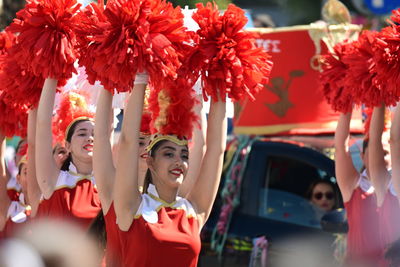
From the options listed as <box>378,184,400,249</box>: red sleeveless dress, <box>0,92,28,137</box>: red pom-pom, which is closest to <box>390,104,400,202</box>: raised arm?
<box>378,184,400,249</box>: red sleeveless dress

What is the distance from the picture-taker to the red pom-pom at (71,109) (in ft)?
20.0

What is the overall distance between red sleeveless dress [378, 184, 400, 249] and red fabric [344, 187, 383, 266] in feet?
0.47

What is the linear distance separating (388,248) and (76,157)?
188 cm

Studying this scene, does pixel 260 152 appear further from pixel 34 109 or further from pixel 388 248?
pixel 34 109

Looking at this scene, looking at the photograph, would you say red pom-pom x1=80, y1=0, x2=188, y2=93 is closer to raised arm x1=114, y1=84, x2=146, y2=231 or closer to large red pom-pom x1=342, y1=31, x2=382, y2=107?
raised arm x1=114, y1=84, x2=146, y2=231

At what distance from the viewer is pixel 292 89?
26.9ft

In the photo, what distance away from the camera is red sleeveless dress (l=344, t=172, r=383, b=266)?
20.0ft

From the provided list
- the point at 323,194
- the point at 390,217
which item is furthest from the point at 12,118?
the point at 323,194

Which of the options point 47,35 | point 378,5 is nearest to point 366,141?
point 47,35

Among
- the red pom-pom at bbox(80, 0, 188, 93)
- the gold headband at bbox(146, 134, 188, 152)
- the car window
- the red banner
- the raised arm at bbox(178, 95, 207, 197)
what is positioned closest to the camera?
the red pom-pom at bbox(80, 0, 188, 93)

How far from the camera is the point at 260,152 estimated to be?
25.3ft

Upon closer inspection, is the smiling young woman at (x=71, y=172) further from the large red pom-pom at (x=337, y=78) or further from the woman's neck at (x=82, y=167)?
the large red pom-pom at (x=337, y=78)

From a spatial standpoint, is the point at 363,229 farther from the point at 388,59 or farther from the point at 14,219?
the point at 14,219

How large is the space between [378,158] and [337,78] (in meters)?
0.54
